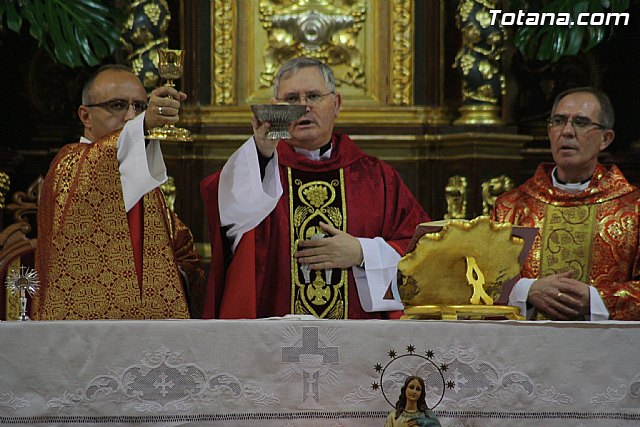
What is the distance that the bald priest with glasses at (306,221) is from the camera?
489cm

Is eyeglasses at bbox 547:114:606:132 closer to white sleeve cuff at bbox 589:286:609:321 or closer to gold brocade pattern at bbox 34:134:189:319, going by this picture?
white sleeve cuff at bbox 589:286:609:321

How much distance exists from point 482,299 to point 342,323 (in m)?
0.56

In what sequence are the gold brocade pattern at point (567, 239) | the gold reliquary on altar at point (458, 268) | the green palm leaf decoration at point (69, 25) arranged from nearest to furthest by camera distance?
the gold reliquary on altar at point (458, 268) → the gold brocade pattern at point (567, 239) → the green palm leaf decoration at point (69, 25)

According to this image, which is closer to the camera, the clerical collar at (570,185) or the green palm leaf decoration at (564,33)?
the clerical collar at (570,185)

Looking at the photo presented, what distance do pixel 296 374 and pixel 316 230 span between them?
1566mm

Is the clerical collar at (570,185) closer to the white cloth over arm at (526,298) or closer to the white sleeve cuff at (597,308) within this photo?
the white cloth over arm at (526,298)

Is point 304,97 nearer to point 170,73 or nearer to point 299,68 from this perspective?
point 299,68

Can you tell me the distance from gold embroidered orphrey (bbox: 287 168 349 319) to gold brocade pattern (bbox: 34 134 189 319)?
0.73 m

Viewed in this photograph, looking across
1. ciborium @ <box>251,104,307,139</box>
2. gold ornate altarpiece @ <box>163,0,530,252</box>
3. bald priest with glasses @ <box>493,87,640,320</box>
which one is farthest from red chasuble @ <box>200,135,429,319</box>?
gold ornate altarpiece @ <box>163,0,530,252</box>

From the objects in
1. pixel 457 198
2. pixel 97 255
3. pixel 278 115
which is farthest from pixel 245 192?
pixel 457 198

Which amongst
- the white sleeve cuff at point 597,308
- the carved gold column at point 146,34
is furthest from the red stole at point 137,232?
the carved gold column at point 146,34

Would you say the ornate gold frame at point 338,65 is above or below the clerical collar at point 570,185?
above

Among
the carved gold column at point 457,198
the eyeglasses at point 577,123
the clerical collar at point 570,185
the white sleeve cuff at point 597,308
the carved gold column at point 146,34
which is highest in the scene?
the carved gold column at point 146,34
